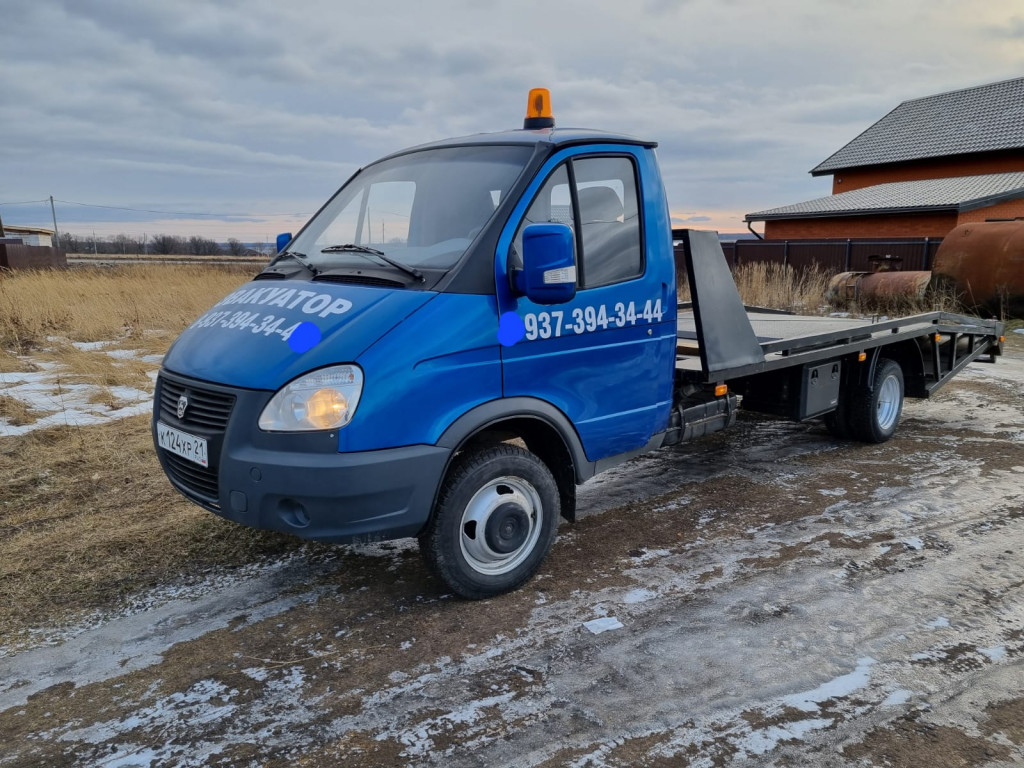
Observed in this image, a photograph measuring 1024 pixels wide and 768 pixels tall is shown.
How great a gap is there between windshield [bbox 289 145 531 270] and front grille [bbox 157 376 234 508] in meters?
0.90

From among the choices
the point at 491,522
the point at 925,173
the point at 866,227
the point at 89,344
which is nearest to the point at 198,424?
the point at 491,522

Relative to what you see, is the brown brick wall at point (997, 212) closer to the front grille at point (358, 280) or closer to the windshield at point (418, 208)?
the windshield at point (418, 208)

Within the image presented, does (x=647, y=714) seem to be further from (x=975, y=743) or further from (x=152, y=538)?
(x=152, y=538)

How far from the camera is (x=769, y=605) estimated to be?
11.3 feet

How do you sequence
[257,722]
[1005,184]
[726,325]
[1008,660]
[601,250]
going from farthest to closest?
[1005,184] < [726,325] < [601,250] < [1008,660] < [257,722]

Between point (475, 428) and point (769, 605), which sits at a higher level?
point (475, 428)

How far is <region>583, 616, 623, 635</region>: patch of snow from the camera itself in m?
3.26

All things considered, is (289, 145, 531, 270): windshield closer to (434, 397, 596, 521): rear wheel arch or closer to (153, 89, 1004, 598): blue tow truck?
(153, 89, 1004, 598): blue tow truck

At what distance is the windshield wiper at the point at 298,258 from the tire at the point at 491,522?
1.23 metres

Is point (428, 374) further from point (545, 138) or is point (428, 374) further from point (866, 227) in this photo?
point (866, 227)

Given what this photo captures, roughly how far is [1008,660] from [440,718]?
225cm

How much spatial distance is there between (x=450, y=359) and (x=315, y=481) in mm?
749

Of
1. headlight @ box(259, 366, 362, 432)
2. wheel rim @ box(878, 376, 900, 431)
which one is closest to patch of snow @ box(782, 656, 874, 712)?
headlight @ box(259, 366, 362, 432)

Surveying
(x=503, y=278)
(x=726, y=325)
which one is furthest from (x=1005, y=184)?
(x=503, y=278)
